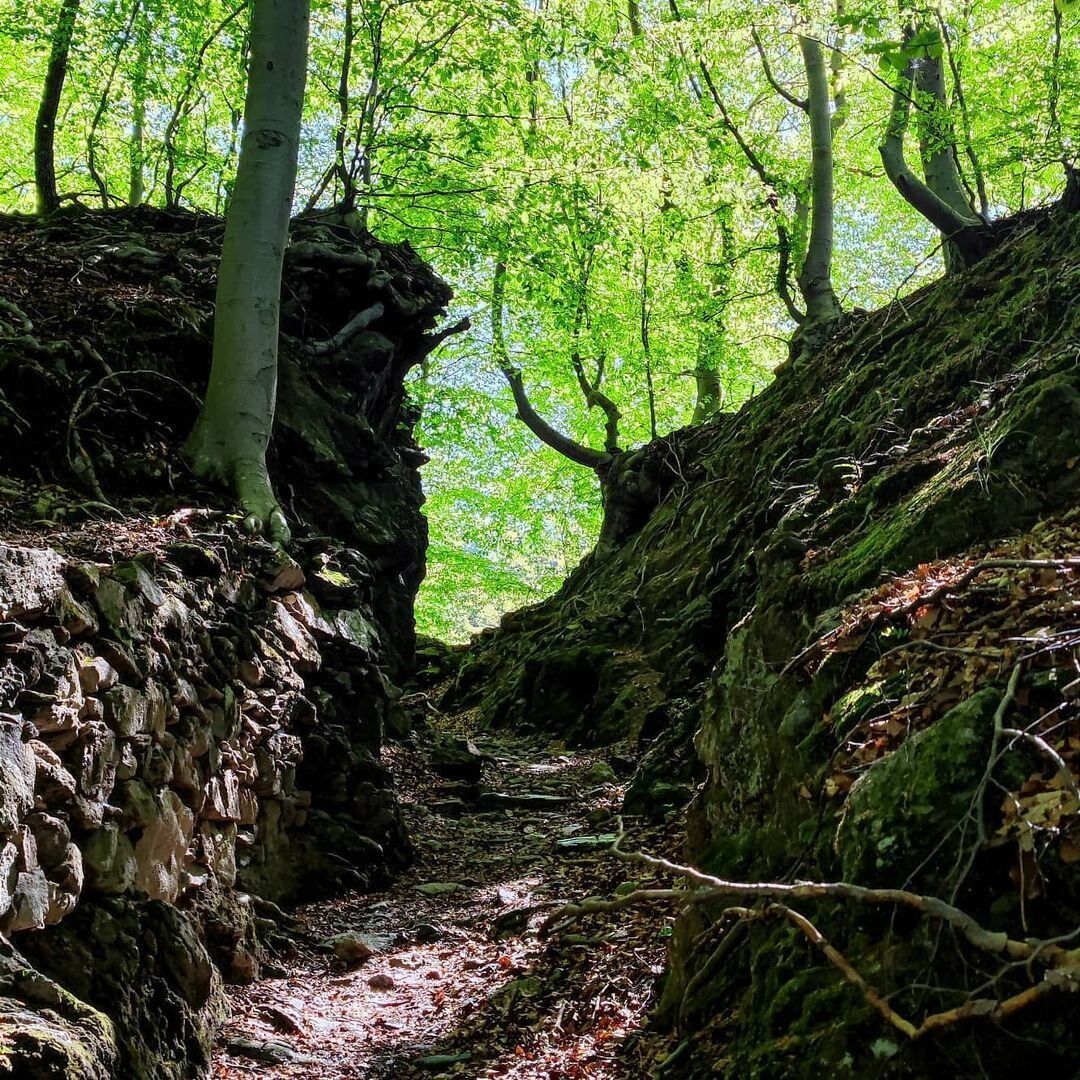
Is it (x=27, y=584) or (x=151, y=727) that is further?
(x=151, y=727)

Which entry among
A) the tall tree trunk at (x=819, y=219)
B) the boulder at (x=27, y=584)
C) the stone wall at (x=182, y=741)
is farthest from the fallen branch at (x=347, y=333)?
the boulder at (x=27, y=584)

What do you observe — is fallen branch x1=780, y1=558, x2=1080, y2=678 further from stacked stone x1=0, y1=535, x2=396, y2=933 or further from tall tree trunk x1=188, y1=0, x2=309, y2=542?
tall tree trunk x1=188, y1=0, x2=309, y2=542

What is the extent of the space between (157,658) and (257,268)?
3.47 meters

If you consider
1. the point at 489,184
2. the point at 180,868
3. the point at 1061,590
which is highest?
the point at 489,184

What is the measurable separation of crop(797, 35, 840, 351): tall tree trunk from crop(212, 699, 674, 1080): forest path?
787 cm

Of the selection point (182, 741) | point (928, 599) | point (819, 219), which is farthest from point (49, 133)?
point (928, 599)

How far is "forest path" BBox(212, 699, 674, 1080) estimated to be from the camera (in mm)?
3498

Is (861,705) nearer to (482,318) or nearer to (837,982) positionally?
(837,982)

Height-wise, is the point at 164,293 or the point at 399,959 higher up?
the point at 164,293

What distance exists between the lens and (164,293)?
7.39m

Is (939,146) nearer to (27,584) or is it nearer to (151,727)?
(151,727)

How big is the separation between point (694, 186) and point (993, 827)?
1266 centimetres

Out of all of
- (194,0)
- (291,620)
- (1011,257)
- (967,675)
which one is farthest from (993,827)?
(194,0)

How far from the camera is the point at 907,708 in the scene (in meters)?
2.74
